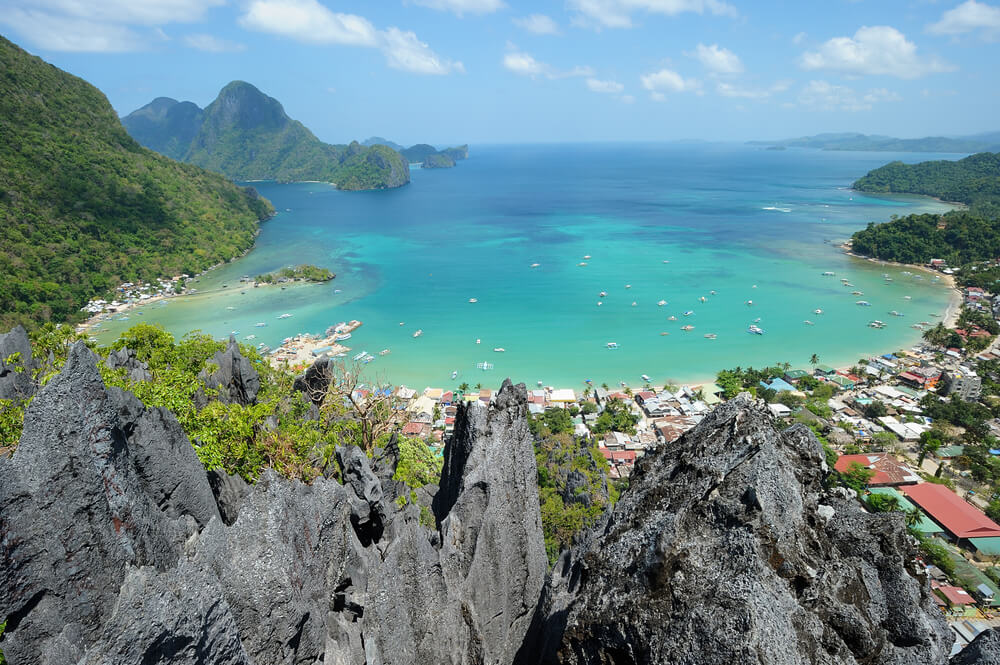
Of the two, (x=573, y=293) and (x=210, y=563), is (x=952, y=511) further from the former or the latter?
(x=573, y=293)

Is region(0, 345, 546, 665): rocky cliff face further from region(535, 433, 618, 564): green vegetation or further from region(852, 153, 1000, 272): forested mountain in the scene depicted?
region(852, 153, 1000, 272): forested mountain

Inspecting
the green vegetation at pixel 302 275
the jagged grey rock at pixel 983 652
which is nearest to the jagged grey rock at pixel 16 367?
the jagged grey rock at pixel 983 652

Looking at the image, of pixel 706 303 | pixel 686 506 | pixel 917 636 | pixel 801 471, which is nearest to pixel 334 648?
pixel 686 506

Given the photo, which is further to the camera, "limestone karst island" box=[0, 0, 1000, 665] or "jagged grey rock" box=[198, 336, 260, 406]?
"jagged grey rock" box=[198, 336, 260, 406]

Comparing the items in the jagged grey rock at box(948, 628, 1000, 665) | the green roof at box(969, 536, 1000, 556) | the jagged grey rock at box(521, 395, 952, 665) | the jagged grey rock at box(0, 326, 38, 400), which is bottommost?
the green roof at box(969, 536, 1000, 556)

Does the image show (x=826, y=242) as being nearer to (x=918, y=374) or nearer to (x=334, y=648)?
(x=918, y=374)

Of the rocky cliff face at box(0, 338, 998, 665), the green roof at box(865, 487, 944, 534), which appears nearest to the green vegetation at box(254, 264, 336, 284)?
the rocky cliff face at box(0, 338, 998, 665)

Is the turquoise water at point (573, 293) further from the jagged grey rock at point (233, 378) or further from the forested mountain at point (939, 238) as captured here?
the jagged grey rock at point (233, 378)

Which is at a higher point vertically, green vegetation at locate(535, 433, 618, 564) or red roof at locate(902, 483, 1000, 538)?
green vegetation at locate(535, 433, 618, 564)
